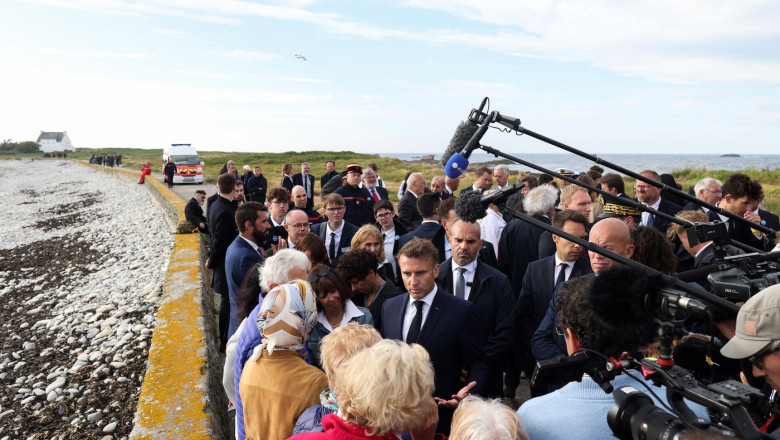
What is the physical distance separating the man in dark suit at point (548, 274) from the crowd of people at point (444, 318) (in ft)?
0.04

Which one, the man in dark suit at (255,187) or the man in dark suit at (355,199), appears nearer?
the man in dark suit at (355,199)

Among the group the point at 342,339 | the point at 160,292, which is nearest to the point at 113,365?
the point at 160,292

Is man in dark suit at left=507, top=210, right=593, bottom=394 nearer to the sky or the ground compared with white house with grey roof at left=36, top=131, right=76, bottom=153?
nearer to the ground

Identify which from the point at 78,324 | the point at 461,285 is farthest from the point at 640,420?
the point at 78,324

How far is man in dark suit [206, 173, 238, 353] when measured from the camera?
5.85 meters

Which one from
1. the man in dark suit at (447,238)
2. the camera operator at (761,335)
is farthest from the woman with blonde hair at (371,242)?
the camera operator at (761,335)

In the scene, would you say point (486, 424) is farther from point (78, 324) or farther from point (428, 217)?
point (78, 324)

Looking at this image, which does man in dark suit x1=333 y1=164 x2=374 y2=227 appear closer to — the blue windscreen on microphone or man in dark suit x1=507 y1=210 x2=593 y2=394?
man in dark suit x1=507 y1=210 x2=593 y2=394

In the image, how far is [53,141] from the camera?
469 feet

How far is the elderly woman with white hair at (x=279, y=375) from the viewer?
94.8 inches

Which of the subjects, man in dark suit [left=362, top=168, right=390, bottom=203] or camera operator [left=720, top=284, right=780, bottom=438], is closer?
camera operator [left=720, top=284, right=780, bottom=438]

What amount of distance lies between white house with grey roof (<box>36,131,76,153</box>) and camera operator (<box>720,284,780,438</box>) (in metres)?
169

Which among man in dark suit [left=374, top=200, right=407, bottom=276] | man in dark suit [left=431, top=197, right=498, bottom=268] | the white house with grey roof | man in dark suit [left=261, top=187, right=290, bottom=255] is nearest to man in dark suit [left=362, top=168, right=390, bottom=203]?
man in dark suit [left=374, top=200, right=407, bottom=276]

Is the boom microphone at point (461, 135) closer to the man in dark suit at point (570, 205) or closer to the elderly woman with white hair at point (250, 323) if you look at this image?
the elderly woman with white hair at point (250, 323)
